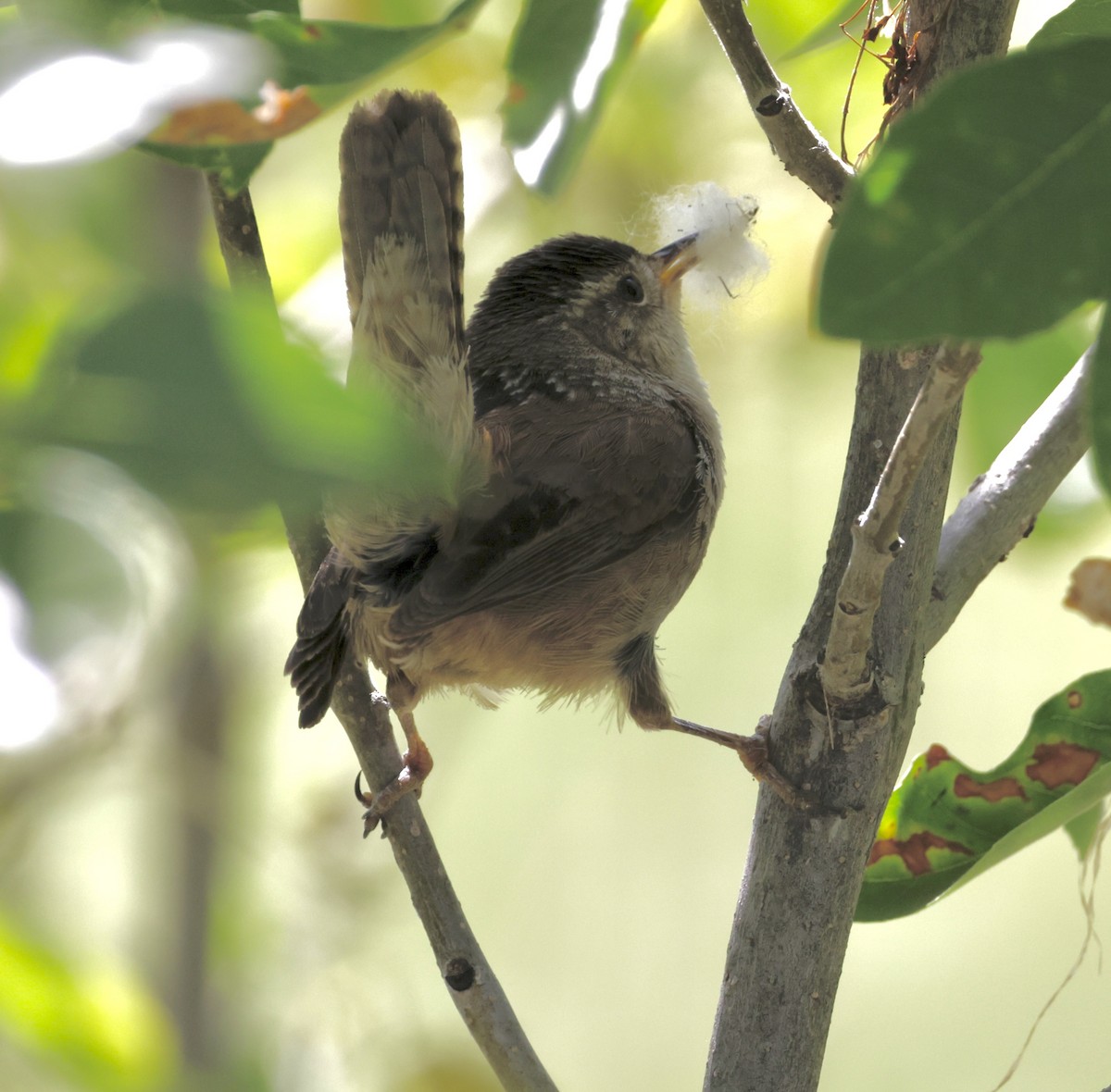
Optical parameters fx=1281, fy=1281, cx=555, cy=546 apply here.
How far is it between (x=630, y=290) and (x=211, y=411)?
237 centimetres

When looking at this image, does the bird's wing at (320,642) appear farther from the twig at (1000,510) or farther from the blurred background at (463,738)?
the twig at (1000,510)

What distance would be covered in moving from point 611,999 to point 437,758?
1.77 meters

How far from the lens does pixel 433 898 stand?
1.73 m

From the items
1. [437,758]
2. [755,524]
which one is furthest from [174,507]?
[755,524]

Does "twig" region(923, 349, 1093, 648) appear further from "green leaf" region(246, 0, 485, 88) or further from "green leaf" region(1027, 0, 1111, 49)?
"green leaf" region(246, 0, 485, 88)

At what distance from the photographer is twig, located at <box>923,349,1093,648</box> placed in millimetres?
1597


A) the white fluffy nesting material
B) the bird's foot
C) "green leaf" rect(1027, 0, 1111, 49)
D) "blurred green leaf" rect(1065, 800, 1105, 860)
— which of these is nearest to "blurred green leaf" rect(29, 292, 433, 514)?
"green leaf" rect(1027, 0, 1111, 49)

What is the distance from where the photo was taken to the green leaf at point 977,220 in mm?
633

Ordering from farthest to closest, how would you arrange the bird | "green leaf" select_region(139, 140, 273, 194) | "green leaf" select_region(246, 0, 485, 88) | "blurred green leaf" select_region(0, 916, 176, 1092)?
the bird, "blurred green leaf" select_region(0, 916, 176, 1092), "green leaf" select_region(139, 140, 273, 194), "green leaf" select_region(246, 0, 485, 88)

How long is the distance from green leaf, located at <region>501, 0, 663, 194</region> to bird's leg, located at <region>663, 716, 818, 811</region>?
2.35 feet

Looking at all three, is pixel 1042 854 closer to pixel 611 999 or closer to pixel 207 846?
pixel 611 999

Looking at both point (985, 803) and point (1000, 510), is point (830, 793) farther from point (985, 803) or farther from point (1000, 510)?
point (1000, 510)

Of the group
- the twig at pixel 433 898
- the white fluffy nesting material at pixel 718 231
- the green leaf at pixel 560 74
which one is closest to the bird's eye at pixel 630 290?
the white fluffy nesting material at pixel 718 231

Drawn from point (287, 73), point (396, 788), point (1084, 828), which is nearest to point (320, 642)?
point (396, 788)
